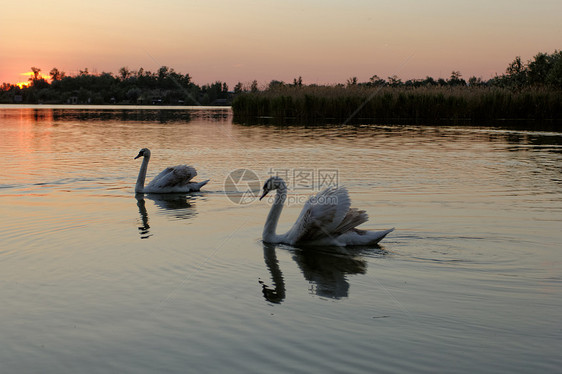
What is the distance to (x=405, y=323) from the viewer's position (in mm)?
5977

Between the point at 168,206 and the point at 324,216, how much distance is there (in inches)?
202

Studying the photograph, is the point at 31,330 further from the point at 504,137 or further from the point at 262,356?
the point at 504,137

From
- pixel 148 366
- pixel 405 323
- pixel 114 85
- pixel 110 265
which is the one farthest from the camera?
pixel 114 85

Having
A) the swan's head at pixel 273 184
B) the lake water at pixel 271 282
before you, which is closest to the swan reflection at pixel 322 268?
the lake water at pixel 271 282

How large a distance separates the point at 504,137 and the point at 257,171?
1746 cm

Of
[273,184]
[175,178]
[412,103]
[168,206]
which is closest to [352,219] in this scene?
[273,184]

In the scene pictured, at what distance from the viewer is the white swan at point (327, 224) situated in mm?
8875

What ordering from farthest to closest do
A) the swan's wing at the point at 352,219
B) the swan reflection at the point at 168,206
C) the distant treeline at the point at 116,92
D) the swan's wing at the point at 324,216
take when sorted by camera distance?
the distant treeline at the point at 116,92 < the swan reflection at the point at 168,206 < the swan's wing at the point at 352,219 < the swan's wing at the point at 324,216

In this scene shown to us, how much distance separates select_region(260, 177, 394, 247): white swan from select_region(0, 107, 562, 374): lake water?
0.20m

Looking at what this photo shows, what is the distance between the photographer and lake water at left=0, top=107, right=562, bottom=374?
5273 millimetres

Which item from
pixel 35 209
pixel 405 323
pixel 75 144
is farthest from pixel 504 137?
pixel 405 323

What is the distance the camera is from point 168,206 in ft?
42.8

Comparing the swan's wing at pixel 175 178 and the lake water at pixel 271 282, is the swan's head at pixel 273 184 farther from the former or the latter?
the swan's wing at pixel 175 178

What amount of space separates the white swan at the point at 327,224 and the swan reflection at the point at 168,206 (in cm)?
217
